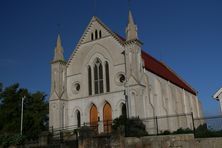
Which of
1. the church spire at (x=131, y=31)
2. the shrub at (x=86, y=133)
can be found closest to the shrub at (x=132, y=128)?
the shrub at (x=86, y=133)

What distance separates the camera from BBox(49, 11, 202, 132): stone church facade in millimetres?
32531

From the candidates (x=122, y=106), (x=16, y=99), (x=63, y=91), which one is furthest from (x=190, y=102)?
(x=16, y=99)

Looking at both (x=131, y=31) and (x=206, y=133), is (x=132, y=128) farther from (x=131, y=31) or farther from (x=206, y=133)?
(x=131, y=31)

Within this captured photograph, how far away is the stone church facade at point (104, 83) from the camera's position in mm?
32531

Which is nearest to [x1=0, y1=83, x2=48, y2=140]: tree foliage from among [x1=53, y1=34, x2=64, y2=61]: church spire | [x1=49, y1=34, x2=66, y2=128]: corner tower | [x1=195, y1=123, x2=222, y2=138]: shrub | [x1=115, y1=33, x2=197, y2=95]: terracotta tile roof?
[x1=49, y1=34, x2=66, y2=128]: corner tower

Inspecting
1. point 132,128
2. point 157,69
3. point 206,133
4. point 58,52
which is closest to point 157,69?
point 157,69

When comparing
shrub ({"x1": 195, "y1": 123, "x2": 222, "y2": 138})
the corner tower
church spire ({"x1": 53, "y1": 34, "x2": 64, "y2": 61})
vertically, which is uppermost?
church spire ({"x1": 53, "y1": 34, "x2": 64, "y2": 61})

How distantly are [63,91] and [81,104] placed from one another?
133 inches

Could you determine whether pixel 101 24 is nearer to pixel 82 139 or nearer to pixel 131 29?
pixel 131 29

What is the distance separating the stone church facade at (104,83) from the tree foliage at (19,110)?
484cm

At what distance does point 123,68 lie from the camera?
113 feet

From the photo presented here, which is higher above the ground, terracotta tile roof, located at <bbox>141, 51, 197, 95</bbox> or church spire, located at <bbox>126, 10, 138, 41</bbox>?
church spire, located at <bbox>126, 10, 138, 41</bbox>

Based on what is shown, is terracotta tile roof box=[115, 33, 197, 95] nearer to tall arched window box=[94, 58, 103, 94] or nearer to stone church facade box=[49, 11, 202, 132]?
stone church facade box=[49, 11, 202, 132]

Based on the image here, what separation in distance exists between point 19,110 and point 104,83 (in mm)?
14955
